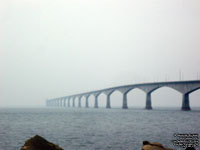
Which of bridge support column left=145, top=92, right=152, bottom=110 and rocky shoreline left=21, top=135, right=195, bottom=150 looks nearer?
rocky shoreline left=21, top=135, right=195, bottom=150

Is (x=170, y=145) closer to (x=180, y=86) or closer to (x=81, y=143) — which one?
(x=81, y=143)

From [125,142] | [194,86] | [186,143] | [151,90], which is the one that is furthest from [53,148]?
[151,90]

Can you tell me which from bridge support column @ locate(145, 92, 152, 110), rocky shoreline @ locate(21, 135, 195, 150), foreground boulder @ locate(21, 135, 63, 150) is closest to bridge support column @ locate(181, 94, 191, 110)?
bridge support column @ locate(145, 92, 152, 110)

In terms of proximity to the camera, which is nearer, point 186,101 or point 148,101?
point 186,101

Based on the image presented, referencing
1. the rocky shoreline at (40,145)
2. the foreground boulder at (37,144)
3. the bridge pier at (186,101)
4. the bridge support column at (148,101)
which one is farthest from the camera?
the bridge support column at (148,101)

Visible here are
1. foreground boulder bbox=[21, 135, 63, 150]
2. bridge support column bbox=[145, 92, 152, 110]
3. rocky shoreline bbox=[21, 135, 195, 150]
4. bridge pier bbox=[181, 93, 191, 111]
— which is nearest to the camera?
rocky shoreline bbox=[21, 135, 195, 150]

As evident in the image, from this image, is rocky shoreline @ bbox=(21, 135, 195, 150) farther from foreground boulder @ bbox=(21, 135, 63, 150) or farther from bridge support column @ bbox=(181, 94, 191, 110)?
bridge support column @ bbox=(181, 94, 191, 110)

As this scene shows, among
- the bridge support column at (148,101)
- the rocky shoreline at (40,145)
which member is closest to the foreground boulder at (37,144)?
the rocky shoreline at (40,145)

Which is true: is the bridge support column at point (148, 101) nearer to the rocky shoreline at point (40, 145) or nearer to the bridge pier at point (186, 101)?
the bridge pier at point (186, 101)

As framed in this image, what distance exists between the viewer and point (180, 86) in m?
87.4

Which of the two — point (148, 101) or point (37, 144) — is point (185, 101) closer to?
point (148, 101)

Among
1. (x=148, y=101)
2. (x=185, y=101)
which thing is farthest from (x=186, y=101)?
(x=148, y=101)

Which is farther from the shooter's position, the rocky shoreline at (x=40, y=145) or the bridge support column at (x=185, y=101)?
the bridge support column at (x=185, y=101)

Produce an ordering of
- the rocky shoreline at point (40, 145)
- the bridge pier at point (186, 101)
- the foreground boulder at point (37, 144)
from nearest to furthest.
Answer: the rocky shoreline at point (40, 145), the foreground boulder at point (37, 144), the bridge pier at point (186, 101)
